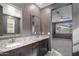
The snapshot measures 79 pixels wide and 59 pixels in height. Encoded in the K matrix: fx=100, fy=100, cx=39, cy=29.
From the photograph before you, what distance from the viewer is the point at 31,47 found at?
6.76 ft

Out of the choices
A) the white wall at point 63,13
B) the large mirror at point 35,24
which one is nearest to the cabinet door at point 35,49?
the large mirror at point 35,24

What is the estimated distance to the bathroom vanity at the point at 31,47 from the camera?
70.6 inches

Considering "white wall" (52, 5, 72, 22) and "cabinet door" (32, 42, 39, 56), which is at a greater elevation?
"white wall" (52, 5, 72, 22)

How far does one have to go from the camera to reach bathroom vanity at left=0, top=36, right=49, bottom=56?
179cm

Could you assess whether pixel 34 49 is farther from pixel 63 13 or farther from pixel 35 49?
pixel 63 13

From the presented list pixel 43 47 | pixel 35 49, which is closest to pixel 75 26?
pixel 43 47

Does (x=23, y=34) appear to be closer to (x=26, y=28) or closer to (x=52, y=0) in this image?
(x=26, y=28)

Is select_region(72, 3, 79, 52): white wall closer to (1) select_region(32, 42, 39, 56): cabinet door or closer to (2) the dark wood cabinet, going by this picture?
(2) the dark wood cabinet

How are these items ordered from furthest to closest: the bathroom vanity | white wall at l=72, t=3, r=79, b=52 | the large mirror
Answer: the large mirror → white wall at l=72, t=3, r=79, b=52 → the bathroom vanity

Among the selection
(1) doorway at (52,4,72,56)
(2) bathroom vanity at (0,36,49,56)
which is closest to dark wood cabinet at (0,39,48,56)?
(2) bathroom vanity at (0,36,49,56)

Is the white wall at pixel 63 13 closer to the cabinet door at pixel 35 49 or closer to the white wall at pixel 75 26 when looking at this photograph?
the white wall at pixel 75 26

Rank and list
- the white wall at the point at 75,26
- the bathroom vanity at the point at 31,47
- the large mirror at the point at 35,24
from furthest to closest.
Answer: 1. the large mirror at the point at 35,24
2. the white wall at the point at 75,26
3. the bathroom vanity at the point at 31,47

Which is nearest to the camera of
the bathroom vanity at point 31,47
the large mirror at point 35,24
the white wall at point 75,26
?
the bathroom vanity at point 31,47

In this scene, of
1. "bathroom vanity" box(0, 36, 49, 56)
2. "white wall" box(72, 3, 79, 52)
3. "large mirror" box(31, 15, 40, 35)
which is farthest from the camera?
"large mirror" box(31, 15, 40, 35)
